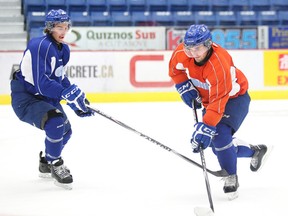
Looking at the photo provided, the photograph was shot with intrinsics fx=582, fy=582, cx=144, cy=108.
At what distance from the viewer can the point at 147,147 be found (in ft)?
13.5

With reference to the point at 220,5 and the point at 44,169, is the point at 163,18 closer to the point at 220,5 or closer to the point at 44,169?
the point at 220,5

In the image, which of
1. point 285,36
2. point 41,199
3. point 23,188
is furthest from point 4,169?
point 285,36

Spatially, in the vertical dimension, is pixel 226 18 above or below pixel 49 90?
above

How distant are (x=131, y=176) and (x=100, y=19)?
22.4 ft

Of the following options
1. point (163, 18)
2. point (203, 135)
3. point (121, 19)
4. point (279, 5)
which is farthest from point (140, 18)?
point (203, 135)

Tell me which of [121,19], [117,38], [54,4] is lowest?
[117,38]

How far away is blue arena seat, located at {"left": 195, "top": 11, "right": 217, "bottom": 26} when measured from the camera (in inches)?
388

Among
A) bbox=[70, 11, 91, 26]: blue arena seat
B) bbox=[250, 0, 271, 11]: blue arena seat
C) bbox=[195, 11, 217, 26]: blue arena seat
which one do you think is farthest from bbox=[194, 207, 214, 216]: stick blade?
bbox=[250, 0, 271, 11]: blue arena seat

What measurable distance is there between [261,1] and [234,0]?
520 mm

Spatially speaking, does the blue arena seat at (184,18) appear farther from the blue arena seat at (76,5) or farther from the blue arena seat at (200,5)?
the blue arena seat at (76,5)

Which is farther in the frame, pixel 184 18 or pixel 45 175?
pixel 184 18

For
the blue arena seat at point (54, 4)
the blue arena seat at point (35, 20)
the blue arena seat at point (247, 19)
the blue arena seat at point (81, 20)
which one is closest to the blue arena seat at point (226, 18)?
the blue arena seat at point (247, 19)

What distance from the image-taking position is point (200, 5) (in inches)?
402

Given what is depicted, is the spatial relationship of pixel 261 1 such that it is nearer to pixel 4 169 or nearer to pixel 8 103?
pixel 8 103
